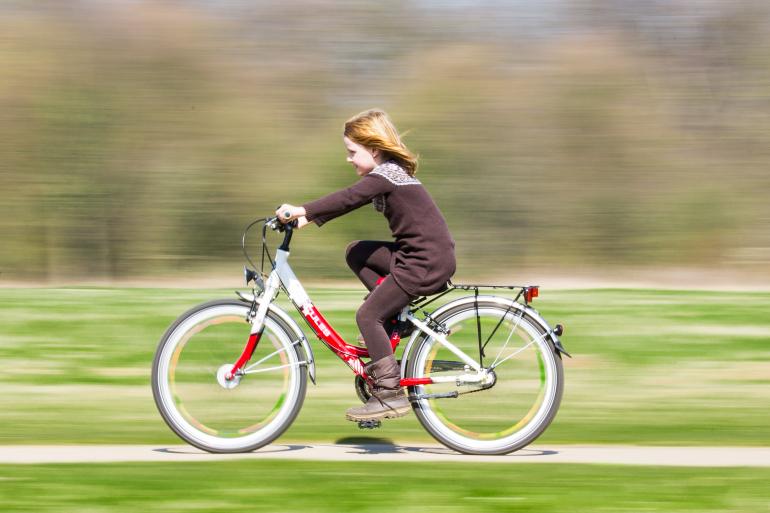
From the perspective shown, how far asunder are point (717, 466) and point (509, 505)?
1.37 metres

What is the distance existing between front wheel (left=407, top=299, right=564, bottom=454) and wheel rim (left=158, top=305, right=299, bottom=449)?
681 millimetres

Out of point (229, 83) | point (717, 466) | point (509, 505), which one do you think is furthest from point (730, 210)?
point (509, 505)

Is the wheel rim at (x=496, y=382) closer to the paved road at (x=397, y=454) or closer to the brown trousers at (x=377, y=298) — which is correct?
the paved road at (x=397, y=454)

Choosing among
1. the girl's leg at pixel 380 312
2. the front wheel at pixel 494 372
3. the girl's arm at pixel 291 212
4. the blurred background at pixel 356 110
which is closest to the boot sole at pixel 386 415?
the front wheel at pixel 494 372

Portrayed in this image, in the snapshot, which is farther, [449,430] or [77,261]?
[77,261]

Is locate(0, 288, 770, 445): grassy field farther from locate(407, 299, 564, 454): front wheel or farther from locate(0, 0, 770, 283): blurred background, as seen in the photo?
locate(0, 0, 770, 283): blurred background

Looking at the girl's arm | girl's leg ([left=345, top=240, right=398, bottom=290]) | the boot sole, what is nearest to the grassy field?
the boot sole

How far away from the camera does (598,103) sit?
1531 cm

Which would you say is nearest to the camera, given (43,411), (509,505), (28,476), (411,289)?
(509,505)

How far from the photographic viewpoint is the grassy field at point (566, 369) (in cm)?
671

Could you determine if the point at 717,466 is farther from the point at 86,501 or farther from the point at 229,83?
the point at 229,83

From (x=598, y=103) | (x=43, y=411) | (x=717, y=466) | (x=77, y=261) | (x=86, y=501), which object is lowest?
(x=86, y=501)

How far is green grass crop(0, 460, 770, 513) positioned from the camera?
4.75 metres

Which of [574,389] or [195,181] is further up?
[195,181]
